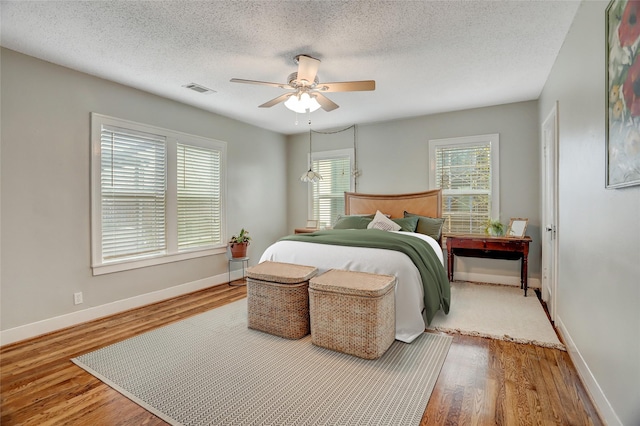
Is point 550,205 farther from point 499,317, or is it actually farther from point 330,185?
point 330,185

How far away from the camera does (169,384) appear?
209 cm

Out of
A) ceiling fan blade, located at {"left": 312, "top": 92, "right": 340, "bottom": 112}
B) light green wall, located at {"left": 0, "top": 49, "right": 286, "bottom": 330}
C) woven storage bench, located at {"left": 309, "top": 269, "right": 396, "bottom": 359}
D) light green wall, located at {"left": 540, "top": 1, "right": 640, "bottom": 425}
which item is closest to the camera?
light green wall, located at {"left": 540, "top": 1, "right": 640, "bottom": 425}

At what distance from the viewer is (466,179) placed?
4.77 m

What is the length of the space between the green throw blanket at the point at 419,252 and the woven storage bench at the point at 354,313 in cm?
38

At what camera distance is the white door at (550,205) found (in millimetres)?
2895

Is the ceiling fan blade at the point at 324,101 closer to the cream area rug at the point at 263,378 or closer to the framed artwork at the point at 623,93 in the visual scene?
the framed artwork at the point at 623,93

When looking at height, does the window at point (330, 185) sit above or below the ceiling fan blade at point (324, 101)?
below

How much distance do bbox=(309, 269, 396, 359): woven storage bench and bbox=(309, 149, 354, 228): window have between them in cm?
326

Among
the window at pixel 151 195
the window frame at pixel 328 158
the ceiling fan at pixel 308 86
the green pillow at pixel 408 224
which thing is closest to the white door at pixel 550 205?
the green pillow at pixel 408 224

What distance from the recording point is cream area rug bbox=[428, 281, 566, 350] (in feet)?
9.15

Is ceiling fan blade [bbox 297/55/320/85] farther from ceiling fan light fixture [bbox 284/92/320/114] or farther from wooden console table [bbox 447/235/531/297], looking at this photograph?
wooden console table [bbox 447/235/531/297]

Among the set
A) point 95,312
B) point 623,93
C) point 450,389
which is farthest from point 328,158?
point 623,93

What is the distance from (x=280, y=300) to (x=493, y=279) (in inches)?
133

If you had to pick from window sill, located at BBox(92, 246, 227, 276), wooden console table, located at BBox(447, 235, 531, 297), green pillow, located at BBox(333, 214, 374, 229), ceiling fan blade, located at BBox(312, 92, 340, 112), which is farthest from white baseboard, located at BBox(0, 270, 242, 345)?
wooden console table, located at BBox(447, 235, 531, 297)
